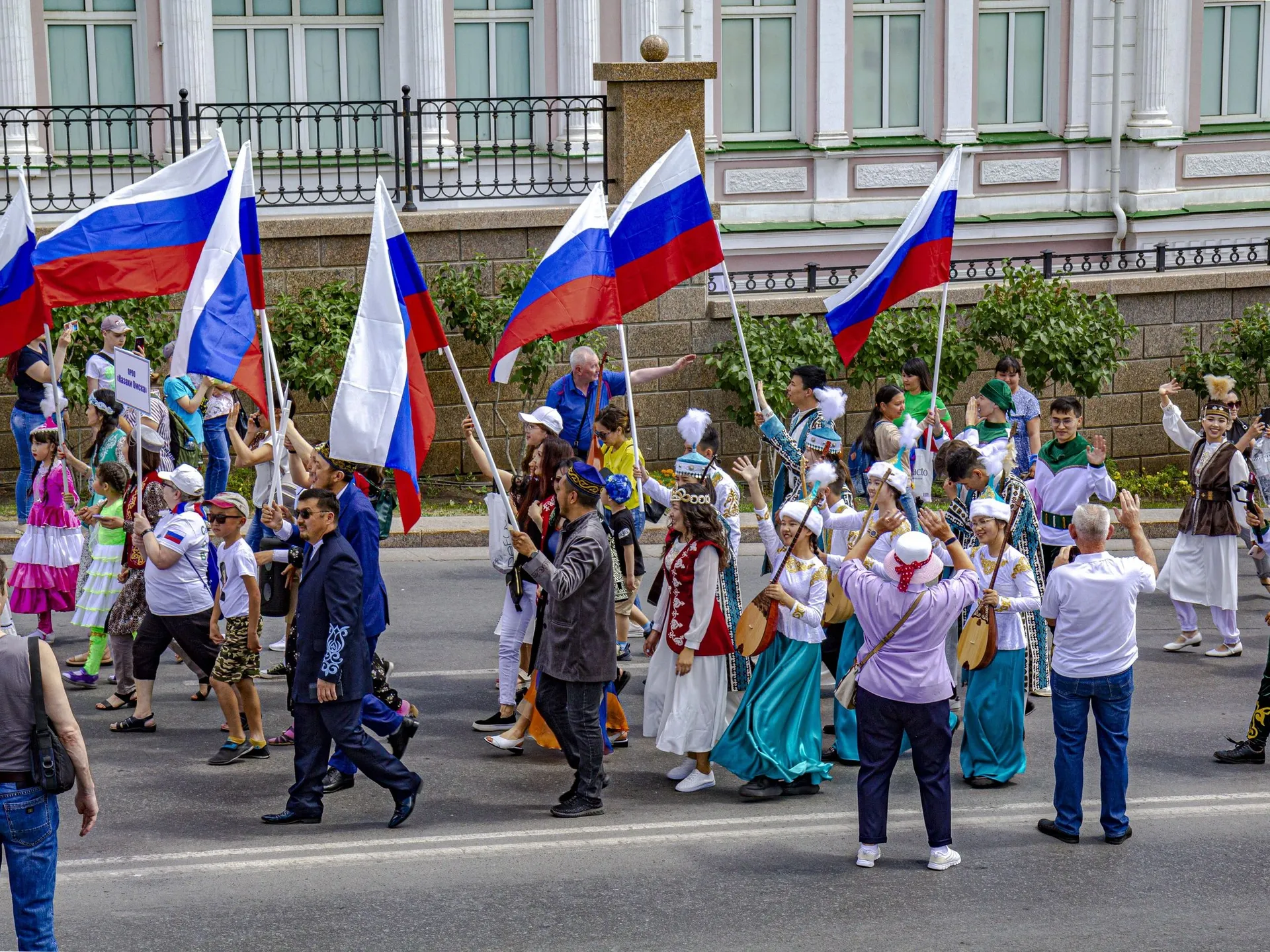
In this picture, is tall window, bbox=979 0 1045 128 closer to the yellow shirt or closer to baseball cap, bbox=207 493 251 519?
the yellow shirt

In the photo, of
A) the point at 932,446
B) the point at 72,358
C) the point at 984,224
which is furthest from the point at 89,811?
the point at 984,224

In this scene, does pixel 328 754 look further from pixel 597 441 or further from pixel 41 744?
pixel 597 441

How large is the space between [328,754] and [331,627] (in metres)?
0.67

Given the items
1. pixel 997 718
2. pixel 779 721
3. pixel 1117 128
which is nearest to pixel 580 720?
pixel 779 721

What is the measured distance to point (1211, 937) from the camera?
7.01 meters

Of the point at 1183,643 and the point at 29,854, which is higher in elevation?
the point at 29,854

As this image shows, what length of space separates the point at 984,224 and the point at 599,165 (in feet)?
18.9

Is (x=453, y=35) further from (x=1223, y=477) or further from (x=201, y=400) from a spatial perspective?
(x=1223, y=477)

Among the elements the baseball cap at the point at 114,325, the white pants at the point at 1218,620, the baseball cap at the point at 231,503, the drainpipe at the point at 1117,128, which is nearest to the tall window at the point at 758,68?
the drainpipe at the point at 1117,128

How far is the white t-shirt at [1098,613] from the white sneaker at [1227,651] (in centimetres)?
374

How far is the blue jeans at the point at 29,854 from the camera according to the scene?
617 centimetres

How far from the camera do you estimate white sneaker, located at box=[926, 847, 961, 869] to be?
7.75m

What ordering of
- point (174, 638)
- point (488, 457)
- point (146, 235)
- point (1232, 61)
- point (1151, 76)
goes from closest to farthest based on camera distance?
point (488, 457) → point (174, 638) → point (146, 235) → point (1151, 76) → point (1232, 61)

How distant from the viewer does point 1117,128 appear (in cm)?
2216
